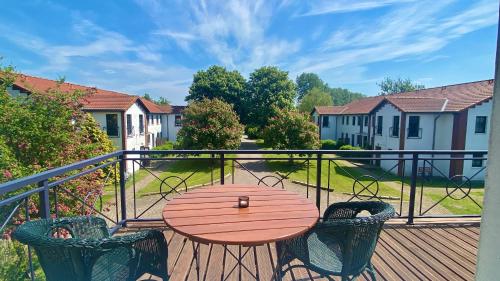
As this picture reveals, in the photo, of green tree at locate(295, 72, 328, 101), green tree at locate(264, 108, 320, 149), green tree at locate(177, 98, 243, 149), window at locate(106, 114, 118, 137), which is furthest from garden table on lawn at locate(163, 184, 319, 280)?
green tree at locate(295, 72, 328, 101)

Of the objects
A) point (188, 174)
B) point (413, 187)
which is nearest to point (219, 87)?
point (188, 174)

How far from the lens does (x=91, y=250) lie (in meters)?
1.28

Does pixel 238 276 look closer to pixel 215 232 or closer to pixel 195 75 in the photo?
pixel 215 232

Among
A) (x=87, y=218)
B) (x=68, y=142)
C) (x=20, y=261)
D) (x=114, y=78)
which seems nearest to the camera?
(x=87, y=218)

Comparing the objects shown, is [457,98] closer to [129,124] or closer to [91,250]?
[91,250]

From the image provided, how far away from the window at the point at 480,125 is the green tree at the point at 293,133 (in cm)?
998

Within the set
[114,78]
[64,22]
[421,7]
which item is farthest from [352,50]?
[114,78]

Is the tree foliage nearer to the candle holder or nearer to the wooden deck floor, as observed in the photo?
the wooden deck floor

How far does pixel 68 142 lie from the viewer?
598cm

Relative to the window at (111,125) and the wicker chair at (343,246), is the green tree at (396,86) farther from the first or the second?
the wicker chair at (343,246)

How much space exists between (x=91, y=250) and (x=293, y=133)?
15.6 meters

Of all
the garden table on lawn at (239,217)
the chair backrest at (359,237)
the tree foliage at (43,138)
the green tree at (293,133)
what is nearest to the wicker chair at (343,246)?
the chair backrest at (359,237)

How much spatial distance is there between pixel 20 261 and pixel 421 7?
7.64 meters

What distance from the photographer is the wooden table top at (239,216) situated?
4.94 ft
